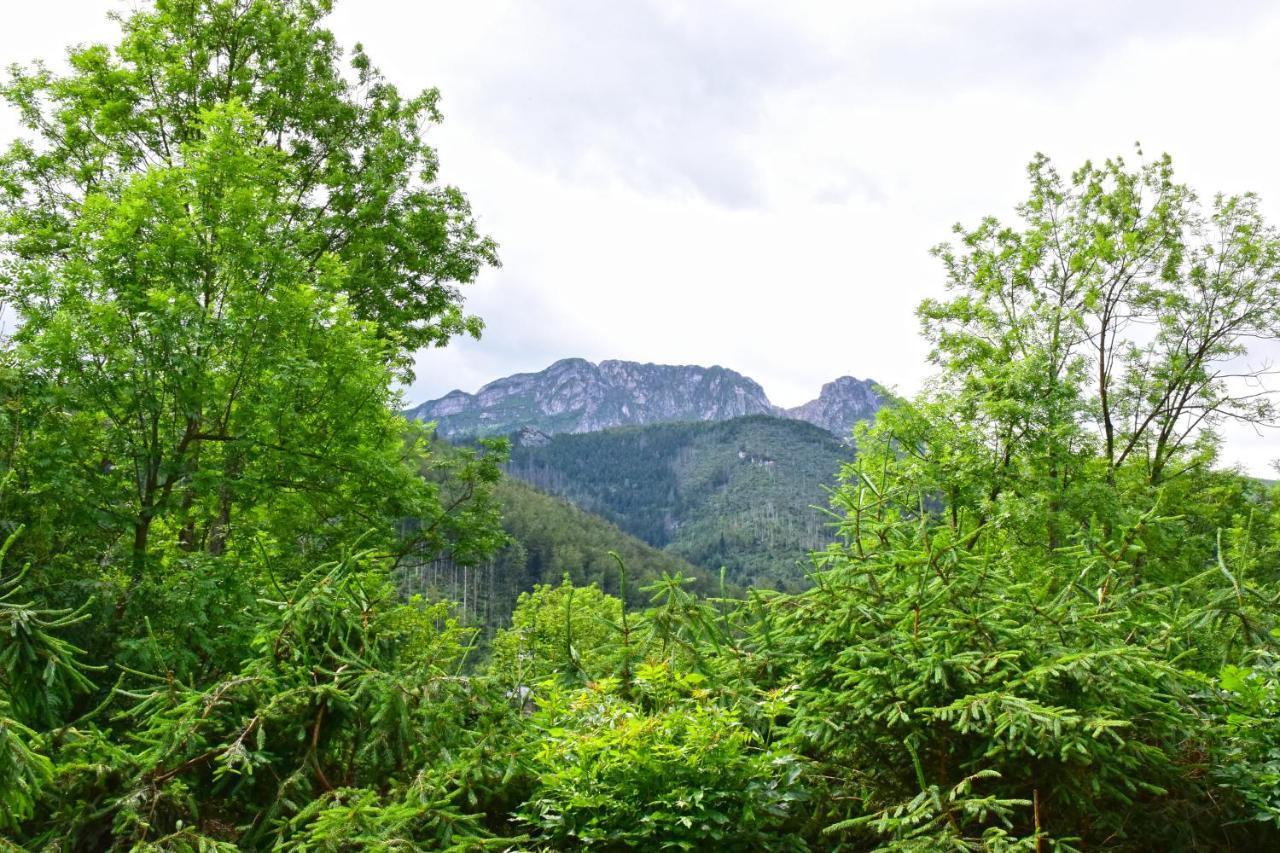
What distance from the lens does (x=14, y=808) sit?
2.72 meters

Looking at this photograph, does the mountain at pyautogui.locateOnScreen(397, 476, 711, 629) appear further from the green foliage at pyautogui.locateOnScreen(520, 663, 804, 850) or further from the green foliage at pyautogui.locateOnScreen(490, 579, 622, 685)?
the green foliage at pyautogui.locateOnScreen(520, 663, 804, 850)

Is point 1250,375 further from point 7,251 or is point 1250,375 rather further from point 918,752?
point 7,251

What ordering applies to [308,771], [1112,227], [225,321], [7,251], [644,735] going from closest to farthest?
[644,735] < [308,771] < [225,321] < [7,251] < [1112,227]

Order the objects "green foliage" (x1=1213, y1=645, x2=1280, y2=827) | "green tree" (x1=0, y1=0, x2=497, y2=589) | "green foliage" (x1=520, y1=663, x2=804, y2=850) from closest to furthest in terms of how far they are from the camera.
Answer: "green foliage" (x1=520, y1=663, x2=804, y2=850), "green foliage" (x1=1213, y1=645, x2=1280, y2=827), "green tree" (x1=0, y1=0, x2=497, y2=589)

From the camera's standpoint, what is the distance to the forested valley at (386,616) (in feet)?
9.90

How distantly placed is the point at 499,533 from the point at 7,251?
8.47m

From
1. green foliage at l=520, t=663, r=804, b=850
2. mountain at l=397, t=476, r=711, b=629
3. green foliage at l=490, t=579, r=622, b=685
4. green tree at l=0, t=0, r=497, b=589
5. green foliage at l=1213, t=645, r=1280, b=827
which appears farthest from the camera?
mountain at l=397, t=476, r=711, b=629

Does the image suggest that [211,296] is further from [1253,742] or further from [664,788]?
[1253,742]

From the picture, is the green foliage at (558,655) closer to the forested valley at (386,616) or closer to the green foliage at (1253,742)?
the forested valley at (386,616)

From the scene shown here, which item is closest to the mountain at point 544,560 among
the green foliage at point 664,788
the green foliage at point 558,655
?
the green foliage at point 558,655

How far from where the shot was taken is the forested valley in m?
3.02

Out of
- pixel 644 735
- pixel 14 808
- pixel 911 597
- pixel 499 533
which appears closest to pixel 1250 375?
pixel 499 533

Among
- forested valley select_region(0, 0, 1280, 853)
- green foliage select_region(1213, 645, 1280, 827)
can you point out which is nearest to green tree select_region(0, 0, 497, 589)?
forested valley select_region(0, 0, 1280, 853)

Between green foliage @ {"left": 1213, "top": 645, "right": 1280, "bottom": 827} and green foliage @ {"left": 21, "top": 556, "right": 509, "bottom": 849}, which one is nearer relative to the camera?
green foliage @ {"left": 21, "top": 556, "right": 509, "bottom": 849}
